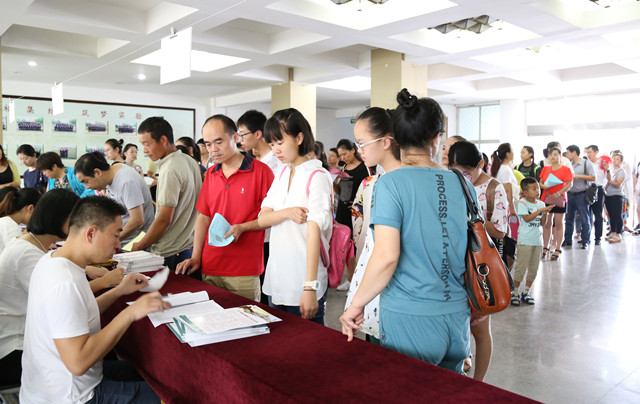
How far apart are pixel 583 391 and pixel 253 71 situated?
7693mm

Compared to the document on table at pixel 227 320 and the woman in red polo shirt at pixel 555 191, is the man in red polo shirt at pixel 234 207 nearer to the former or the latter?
the document on table at pixel 227 320

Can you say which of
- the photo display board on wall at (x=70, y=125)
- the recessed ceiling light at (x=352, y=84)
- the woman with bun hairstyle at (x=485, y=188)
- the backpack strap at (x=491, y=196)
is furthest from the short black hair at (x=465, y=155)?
the photo display board on wall at (x=70, y=125)

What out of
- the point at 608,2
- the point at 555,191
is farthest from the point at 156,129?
the point at 555,191

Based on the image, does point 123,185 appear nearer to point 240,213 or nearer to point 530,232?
point 240,213

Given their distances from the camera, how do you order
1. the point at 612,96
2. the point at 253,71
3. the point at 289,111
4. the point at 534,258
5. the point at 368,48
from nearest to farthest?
the point at 289,111
the point at 534,258
the point at 368,48
the point at 253,71
the point at 612,96

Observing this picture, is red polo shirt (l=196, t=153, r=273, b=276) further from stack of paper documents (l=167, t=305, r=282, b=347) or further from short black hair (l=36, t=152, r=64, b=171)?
short black hair (l=36, t=152, r=64, b=171)

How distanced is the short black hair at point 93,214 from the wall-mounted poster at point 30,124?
32.8ft

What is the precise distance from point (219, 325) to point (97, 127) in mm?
10619

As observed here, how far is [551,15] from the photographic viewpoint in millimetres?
5047

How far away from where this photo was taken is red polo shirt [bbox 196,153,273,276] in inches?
89.3

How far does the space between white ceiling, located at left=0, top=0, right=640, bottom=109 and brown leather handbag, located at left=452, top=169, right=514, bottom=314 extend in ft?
12.5

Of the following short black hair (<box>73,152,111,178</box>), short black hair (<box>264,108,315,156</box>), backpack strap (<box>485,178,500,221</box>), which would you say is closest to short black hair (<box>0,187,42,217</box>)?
short black hair (<box>73,152,111,178</box>)

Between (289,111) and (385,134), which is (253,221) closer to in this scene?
(289,111)

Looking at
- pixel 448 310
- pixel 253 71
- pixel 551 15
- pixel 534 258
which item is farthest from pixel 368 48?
pixel 448 310
